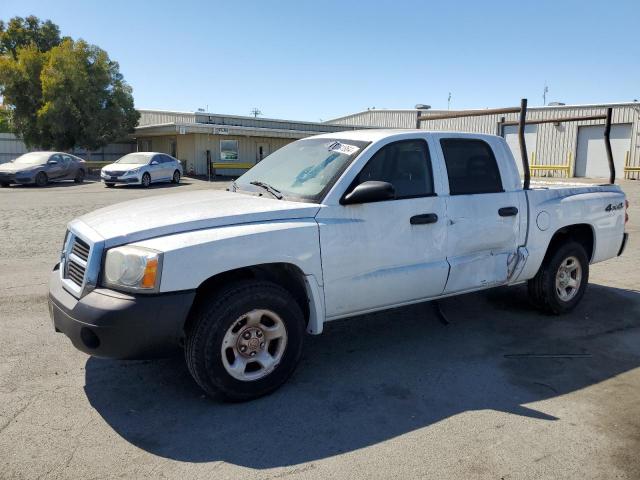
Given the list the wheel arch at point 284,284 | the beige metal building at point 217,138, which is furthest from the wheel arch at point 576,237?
the beige metal building at point 217,138

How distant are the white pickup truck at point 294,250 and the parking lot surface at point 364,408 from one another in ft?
1.45

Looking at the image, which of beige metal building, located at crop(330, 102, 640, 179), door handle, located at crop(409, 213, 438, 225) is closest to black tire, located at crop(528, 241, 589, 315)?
door handle, located at crop(409, 213, 438, 225)

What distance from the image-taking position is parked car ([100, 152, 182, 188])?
2264cm

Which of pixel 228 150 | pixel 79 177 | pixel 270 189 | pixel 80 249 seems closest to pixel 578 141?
pixel 228 150

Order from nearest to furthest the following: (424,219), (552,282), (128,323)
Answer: (128,323)
(424,219)
(552,282)

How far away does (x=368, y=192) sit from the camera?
13.3ft

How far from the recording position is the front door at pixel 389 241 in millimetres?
4090

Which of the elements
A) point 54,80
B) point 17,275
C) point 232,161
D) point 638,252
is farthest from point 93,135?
point 638,252

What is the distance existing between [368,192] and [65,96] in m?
33.1

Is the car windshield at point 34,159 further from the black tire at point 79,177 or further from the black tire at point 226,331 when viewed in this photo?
the black tire at point 226,331

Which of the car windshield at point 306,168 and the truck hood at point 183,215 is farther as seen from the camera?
the car windshield at point 306,168

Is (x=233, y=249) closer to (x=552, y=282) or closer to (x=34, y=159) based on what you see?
(x=552, y=282)

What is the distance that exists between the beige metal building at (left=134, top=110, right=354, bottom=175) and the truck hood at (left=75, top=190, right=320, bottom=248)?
26849mm

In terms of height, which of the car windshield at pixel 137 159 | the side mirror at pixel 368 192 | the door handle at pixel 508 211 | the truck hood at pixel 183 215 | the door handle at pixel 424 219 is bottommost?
the car windshield at pixel 137 159
